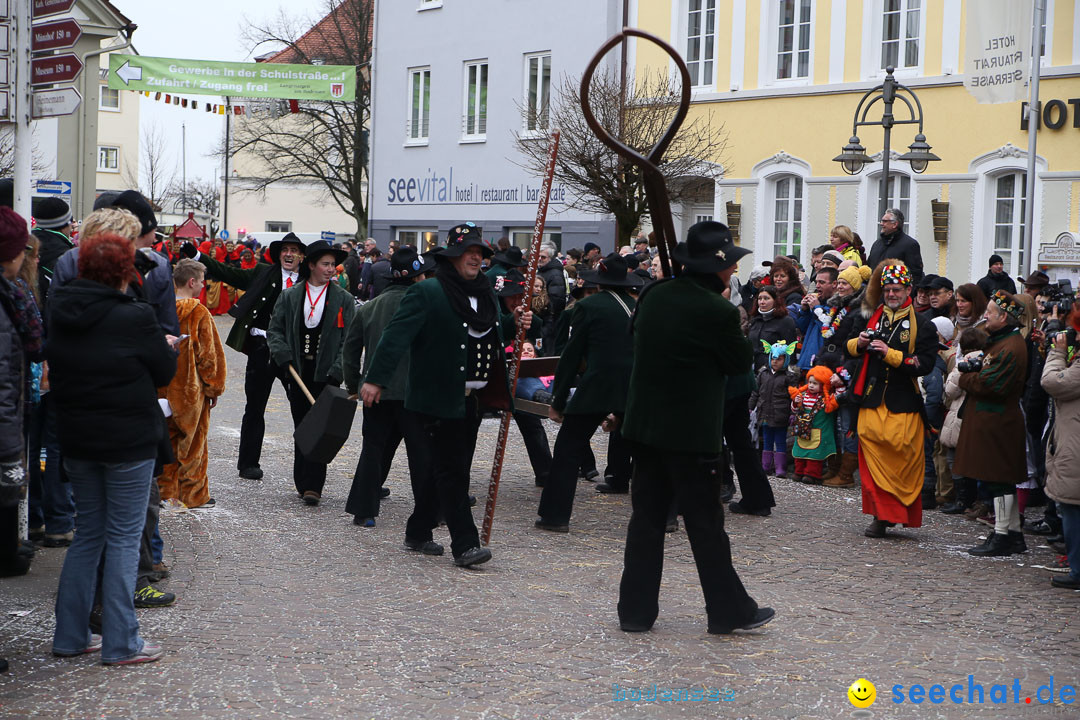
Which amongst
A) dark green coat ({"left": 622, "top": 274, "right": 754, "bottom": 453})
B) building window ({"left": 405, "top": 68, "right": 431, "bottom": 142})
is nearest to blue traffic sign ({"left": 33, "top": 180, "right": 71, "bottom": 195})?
dark green coat ({"left": 622, "top": 274, "right": 754, "bottom": 453})

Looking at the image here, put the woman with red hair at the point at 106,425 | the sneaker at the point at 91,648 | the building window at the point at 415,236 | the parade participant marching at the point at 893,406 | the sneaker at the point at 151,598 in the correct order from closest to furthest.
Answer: the woman with red hair at the point at 106,425
the sneaker at the point at 91,648
the sneaker at the point at 151,598
the parade participant marching at the point at 893,406
the building window at the point at 415,236

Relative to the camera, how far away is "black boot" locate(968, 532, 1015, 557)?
883 cm

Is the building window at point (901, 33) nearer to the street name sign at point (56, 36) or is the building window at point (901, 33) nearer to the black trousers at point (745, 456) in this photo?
the black trousers at point (745, 456)

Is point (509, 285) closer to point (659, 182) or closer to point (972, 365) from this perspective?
point (972, 365)

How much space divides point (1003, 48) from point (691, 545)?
426 inches

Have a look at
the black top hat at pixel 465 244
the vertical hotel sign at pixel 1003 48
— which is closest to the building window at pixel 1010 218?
the vertical hotel sign at pixel 1003 48

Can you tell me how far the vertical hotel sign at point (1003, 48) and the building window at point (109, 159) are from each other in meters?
59.1

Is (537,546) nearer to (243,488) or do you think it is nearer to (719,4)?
(243,488)

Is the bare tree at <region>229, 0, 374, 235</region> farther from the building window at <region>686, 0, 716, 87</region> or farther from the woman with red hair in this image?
the woman with red hair

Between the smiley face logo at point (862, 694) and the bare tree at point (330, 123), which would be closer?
the smiley face logo at point (862, 694)

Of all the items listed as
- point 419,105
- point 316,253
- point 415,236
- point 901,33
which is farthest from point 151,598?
point 419,105

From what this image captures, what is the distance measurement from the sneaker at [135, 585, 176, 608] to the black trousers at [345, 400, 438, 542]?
1801 millimetres

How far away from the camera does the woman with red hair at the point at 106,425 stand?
18.5ft

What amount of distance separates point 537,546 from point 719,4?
19438mm
